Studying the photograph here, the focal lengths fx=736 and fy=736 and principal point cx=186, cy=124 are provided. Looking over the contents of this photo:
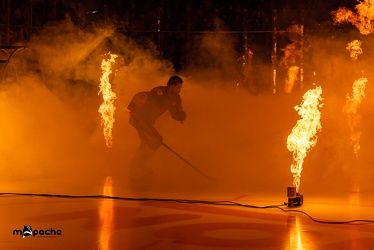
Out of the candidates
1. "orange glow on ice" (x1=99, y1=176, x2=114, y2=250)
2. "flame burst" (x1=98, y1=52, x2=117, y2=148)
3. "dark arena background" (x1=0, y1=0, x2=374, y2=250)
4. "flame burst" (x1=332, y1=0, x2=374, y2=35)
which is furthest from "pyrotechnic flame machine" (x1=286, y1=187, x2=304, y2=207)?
"flame burst" (x1=332, y1=0, x2=374, y2=35)

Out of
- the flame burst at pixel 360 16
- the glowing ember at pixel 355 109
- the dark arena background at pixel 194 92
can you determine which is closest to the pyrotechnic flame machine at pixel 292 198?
the dark arena background at pixel 194 92

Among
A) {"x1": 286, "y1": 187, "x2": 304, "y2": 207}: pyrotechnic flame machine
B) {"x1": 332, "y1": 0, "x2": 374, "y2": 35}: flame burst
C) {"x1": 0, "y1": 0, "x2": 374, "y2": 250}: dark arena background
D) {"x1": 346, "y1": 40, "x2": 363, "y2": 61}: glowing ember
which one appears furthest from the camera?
{"x1": 346, "y1": 40, "x2": 363, "y2": 61}: glowing ember

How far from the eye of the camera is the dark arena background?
43.7 feet

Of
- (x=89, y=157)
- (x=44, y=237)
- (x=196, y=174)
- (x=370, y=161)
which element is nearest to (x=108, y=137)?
(x=89, y=157)

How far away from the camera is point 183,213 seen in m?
8.95

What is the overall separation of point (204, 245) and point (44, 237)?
5.24ft

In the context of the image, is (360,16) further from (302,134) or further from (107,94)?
(302,134)

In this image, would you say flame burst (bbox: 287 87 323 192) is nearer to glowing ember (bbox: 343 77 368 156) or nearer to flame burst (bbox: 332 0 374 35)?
glowing ember (bbox: 343 77 368 156)

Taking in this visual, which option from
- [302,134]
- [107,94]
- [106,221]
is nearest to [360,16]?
[107,94]

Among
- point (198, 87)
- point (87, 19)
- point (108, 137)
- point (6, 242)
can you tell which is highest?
point (87, 19)

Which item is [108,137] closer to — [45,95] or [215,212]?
[45,95]

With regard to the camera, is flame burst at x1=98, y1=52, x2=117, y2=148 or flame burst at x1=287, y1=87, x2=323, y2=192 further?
flame burst at x1=98, y1=52, x2=117, y2=148

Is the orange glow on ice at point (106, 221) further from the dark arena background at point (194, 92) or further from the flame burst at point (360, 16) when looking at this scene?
the flame burst at point (360, 16)

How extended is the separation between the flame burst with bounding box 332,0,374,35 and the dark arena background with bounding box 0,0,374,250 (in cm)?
3
